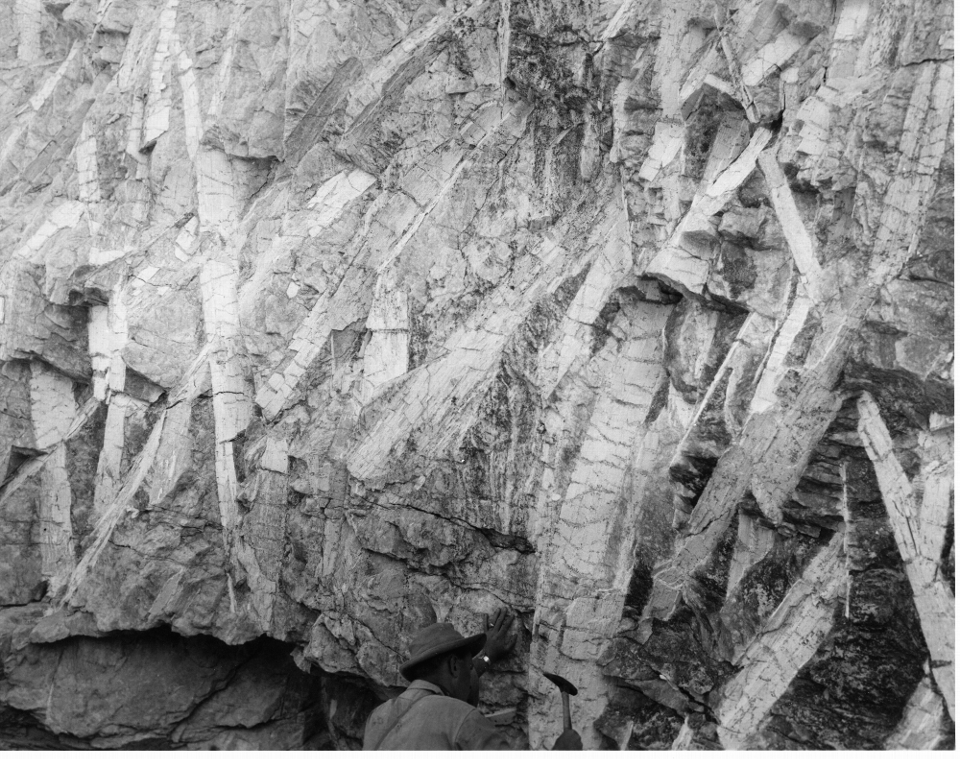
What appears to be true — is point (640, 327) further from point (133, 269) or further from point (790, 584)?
point (133, 269)

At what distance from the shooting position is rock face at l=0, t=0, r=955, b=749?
15.1ft

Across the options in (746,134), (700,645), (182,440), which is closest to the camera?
(700,645)

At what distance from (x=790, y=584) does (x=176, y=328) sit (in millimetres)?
4800

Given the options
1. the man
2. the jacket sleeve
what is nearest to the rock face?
the man

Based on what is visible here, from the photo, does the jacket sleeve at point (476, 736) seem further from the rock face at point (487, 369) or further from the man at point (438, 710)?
the rock face at point (487, 369)

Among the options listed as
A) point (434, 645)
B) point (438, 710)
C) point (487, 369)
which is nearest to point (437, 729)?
point (438, 710)

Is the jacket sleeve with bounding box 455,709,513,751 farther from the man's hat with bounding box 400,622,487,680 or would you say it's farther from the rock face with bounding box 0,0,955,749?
the rock face with bounding box 0,0,955,749

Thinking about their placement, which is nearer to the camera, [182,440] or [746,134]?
[746,134]

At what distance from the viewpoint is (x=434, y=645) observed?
4305 millimetres

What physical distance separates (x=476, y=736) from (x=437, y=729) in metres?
0.15

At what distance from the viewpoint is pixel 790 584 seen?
470 centimetres

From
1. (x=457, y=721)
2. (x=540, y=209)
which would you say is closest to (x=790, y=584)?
(x=457, y=721)

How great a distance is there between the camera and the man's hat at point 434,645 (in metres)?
4.27

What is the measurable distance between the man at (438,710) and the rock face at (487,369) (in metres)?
1.28
